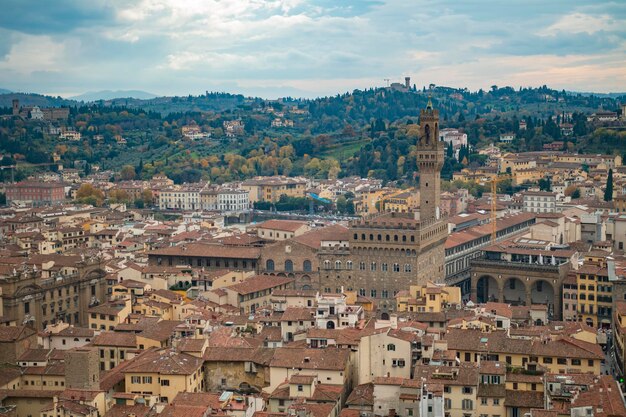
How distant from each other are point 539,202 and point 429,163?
24672mm

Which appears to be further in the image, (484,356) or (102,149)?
(102,149)

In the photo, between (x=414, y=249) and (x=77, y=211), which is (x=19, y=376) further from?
(x=77, y=211)

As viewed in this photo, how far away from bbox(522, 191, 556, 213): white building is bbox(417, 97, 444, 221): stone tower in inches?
901

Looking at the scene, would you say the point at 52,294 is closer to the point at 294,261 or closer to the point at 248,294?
the point at 248,294

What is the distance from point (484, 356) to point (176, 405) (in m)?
10.5

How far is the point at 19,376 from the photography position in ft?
111

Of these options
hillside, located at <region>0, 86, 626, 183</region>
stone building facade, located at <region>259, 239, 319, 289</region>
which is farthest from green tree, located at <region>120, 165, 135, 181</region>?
stone building facade, located at <region>259, 239, 319, 289</region>

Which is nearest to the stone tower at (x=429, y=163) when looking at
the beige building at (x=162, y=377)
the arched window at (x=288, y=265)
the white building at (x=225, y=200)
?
A: the arched window at (x=288, y=265)

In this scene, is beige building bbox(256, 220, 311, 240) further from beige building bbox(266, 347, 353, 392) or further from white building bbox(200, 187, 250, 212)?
white building bbox(200, 187, 250, 212)

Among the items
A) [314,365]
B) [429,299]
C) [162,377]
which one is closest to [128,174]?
[429,299]

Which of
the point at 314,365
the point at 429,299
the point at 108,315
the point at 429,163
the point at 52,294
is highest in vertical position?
the point at 429,163

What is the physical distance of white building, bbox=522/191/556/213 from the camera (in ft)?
245

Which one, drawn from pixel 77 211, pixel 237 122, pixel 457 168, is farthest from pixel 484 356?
pixel 237 122

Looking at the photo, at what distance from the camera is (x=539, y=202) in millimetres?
75375
